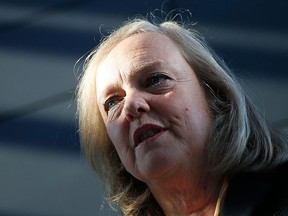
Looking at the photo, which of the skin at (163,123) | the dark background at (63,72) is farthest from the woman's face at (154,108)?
the dark background at (63,72)

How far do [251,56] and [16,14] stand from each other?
0.67m

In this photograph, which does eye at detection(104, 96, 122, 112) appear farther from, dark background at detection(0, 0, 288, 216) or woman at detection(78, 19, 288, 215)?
dark background at detection(0, 0, 288, 216)

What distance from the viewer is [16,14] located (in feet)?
6.37

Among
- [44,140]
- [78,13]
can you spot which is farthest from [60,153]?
[78,13]

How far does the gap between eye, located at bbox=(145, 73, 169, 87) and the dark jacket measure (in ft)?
0.84

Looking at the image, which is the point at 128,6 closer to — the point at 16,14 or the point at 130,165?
the point at 16,14

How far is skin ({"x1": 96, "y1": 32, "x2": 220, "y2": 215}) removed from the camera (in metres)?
1.30

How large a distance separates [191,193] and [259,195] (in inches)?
7.3

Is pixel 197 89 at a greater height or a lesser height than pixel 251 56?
greater

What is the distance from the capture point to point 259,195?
119 cm

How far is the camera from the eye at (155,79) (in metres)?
1.35

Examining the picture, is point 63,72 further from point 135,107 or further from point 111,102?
point 135,107

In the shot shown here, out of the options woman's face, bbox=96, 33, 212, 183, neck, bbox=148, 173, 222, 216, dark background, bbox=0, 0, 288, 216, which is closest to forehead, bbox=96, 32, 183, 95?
woman's face, bbox=96, 33, 212, 183

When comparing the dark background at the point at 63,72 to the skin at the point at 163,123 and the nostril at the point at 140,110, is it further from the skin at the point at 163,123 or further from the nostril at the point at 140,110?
the nostril at the point at 140,110
